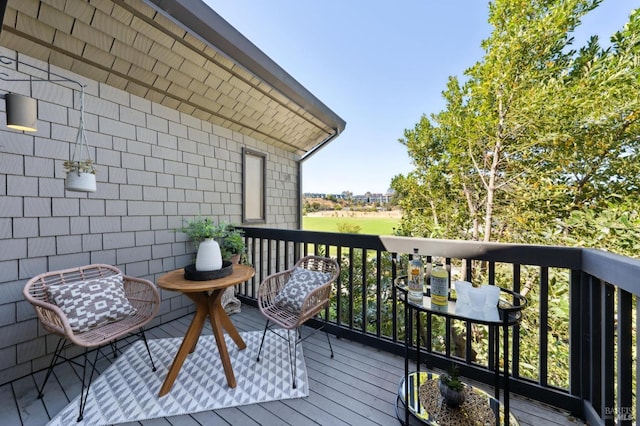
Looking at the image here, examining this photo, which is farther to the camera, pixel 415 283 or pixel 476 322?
pixel 415 283

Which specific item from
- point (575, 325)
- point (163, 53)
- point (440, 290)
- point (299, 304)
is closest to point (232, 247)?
point (299, 304)

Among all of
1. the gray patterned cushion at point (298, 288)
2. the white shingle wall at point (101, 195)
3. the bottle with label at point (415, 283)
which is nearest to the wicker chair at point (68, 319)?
the white shingle wall at point (101, 195)

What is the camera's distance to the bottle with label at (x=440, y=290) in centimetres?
151

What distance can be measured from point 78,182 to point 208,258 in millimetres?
1136

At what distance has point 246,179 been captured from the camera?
465 cm

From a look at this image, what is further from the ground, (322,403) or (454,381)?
(454,381)

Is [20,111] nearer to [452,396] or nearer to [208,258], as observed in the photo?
[208,258]

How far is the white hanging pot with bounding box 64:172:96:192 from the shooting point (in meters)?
1.94

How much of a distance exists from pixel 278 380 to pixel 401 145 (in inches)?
361

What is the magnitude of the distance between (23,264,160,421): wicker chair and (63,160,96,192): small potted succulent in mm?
763

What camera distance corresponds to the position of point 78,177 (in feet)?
6.42

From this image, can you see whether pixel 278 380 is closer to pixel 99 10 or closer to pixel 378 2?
pixel 99 10

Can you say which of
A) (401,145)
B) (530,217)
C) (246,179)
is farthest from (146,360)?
(401,145)

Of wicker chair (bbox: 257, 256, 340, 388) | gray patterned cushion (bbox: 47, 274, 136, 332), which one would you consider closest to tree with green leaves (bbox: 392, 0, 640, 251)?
wicker chair (bbox: 257, 256, 340, 388)
